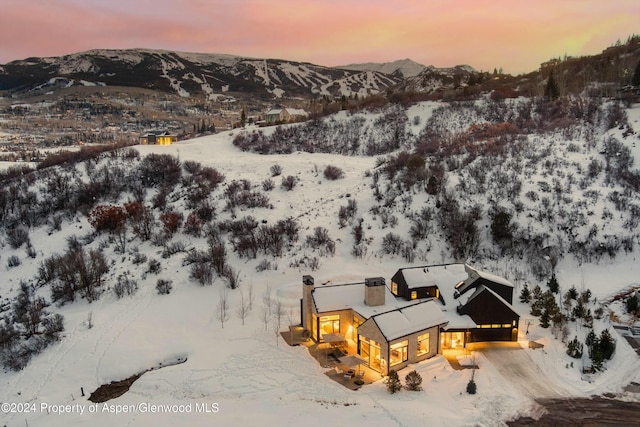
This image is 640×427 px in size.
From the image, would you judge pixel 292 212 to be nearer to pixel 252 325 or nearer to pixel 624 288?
pixel 252 325

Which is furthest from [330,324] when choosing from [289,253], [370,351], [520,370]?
[289,253]

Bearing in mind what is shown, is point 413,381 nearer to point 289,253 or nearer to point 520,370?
point 520,370

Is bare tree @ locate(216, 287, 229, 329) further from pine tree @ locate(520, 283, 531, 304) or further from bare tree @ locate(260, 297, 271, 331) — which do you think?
pine tree @ locate(520, 283, 531, 304)

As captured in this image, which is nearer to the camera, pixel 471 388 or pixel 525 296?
pixel 471 388

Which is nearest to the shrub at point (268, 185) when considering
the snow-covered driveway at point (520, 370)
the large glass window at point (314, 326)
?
the large glass window at point (314, 326)

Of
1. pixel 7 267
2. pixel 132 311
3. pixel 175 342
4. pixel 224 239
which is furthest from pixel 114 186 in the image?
pixel 175 342

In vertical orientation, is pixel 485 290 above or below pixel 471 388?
above

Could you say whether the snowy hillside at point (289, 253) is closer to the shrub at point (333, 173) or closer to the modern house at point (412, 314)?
the shrub at point (333, 173)

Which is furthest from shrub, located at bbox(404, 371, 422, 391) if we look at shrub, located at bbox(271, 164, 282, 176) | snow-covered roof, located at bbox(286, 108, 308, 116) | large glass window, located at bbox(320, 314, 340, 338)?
snow-covered roof, located at bbox(286, 108, 308, 116)
